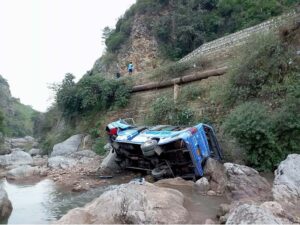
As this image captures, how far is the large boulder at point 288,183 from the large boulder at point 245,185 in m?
0.26

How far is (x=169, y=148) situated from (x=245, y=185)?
2.62m

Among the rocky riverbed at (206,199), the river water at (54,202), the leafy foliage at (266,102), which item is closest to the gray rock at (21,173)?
the river water at (54,202)

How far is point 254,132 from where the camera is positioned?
959 cm

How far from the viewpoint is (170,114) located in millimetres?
14258

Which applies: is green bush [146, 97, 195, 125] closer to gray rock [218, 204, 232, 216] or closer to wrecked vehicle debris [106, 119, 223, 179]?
wrecked vehicle debris [106, 119, 223, 179]

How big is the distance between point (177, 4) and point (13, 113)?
65351 millimetres

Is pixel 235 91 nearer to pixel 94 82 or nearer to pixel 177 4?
pixel 94 82

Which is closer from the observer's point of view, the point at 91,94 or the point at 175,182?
the point at 175,182

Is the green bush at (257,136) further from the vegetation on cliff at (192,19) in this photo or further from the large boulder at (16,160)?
the vegetation on cliff at (192,19)

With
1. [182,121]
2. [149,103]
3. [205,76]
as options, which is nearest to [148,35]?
[149,103]

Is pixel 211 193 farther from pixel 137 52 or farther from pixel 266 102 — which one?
pixel 137 52

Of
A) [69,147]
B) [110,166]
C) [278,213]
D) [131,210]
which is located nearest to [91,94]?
[69,147]

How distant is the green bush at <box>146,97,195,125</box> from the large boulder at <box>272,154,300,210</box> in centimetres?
581

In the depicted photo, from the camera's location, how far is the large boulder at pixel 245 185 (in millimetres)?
7783
